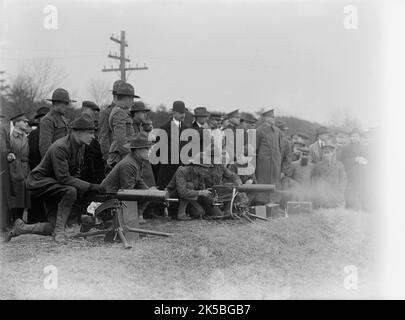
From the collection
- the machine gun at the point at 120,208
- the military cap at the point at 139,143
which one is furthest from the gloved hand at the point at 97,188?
the military cap at the point at 139,143

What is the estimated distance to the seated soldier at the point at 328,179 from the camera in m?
8.77

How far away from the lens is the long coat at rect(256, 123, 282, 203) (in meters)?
8.36

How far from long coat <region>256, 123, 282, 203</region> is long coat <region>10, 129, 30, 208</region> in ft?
11.9

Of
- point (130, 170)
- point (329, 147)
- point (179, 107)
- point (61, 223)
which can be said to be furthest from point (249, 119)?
point (61, 223)

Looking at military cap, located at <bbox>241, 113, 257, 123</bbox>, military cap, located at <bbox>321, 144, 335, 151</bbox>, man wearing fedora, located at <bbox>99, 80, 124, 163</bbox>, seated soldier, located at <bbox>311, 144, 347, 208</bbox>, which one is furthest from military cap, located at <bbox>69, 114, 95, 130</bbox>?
military cap, located at <bbox>321, 144, 335, 151</bbox>

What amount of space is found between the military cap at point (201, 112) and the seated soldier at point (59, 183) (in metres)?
1.73

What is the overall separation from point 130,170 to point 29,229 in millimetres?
1463

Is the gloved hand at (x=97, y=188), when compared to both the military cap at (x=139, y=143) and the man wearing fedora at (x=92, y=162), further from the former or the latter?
the military cap at (x=139, y=143)

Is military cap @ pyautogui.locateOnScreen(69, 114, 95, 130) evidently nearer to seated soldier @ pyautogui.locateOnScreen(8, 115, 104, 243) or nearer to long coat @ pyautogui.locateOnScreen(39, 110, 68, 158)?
seated soldier @ pyautogui.locateOnScreen(8, 115, 104, 243)

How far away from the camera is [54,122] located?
7.05m

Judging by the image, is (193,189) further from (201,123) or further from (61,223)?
(61,223)

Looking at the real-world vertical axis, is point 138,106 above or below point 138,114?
above
